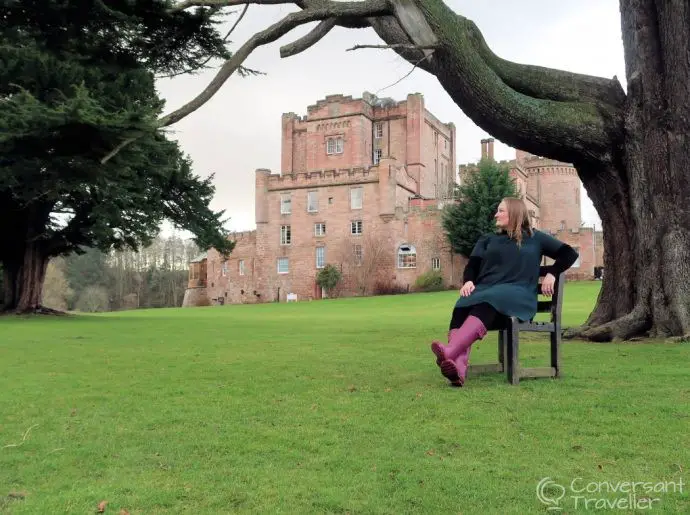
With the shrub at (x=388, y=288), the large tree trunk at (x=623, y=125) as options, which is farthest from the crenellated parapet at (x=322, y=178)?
the large tree trunk at (x=623, y=125)

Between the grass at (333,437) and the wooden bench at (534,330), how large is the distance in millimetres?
149

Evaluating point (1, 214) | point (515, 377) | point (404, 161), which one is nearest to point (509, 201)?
point (515, 377)

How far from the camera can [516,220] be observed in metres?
6.17

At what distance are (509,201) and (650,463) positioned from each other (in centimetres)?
315

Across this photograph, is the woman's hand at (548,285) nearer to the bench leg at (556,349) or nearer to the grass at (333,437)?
the bench leg at (556,349)

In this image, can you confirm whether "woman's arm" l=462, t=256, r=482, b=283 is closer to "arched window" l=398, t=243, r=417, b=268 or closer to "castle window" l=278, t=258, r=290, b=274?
"arched window" l=398, t=243, r=417, b=268

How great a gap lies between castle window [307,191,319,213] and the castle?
78mm

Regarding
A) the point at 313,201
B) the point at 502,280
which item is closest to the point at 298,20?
the point at 502,280

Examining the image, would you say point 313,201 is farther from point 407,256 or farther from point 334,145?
point 407,256

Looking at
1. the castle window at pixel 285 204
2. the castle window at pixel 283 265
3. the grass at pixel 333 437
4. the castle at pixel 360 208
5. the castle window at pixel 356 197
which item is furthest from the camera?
the castle window at pixel 285 204

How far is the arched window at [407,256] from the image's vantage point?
50469 millimetres

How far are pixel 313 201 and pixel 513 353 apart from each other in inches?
1929

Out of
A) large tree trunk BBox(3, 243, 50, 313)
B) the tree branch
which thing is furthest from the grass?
large tree trunk BBox(3, 243, 50, 313)

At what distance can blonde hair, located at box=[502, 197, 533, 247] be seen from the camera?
6160mm
